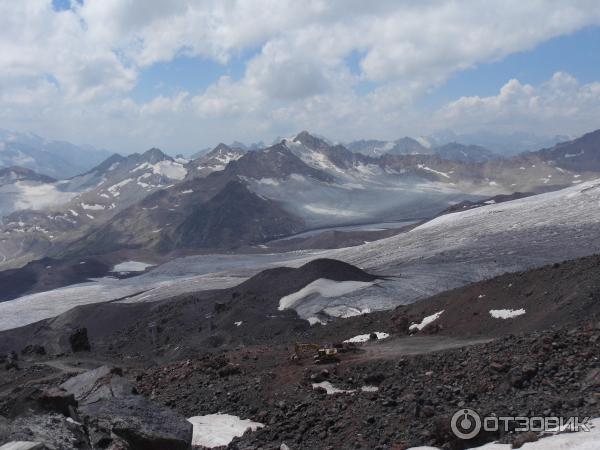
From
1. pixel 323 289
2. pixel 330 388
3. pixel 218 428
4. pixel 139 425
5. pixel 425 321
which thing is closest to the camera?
pixel 139 425

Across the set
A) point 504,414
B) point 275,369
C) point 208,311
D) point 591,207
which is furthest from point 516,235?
point 504,414

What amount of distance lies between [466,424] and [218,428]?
8.33 metres

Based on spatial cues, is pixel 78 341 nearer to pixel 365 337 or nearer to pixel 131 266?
pixel 365 337

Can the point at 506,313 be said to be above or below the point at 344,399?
below

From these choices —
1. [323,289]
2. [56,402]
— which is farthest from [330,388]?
[323,289]

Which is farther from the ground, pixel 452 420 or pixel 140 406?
pixel 140 406

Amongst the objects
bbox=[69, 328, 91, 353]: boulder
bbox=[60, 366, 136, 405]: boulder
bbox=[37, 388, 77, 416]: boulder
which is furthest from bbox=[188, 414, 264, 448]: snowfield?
bbox=[69, 328, 91, 353]: boulder

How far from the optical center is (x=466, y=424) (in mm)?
13336

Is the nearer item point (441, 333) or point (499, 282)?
point (441, 333)

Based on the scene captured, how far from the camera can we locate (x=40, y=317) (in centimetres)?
10500

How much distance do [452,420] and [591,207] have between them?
87512 mm

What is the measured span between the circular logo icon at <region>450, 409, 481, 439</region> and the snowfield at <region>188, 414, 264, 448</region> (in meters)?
6.57

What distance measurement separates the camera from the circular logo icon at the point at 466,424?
13021mm

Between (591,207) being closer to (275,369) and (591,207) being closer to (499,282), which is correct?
(499,282)
